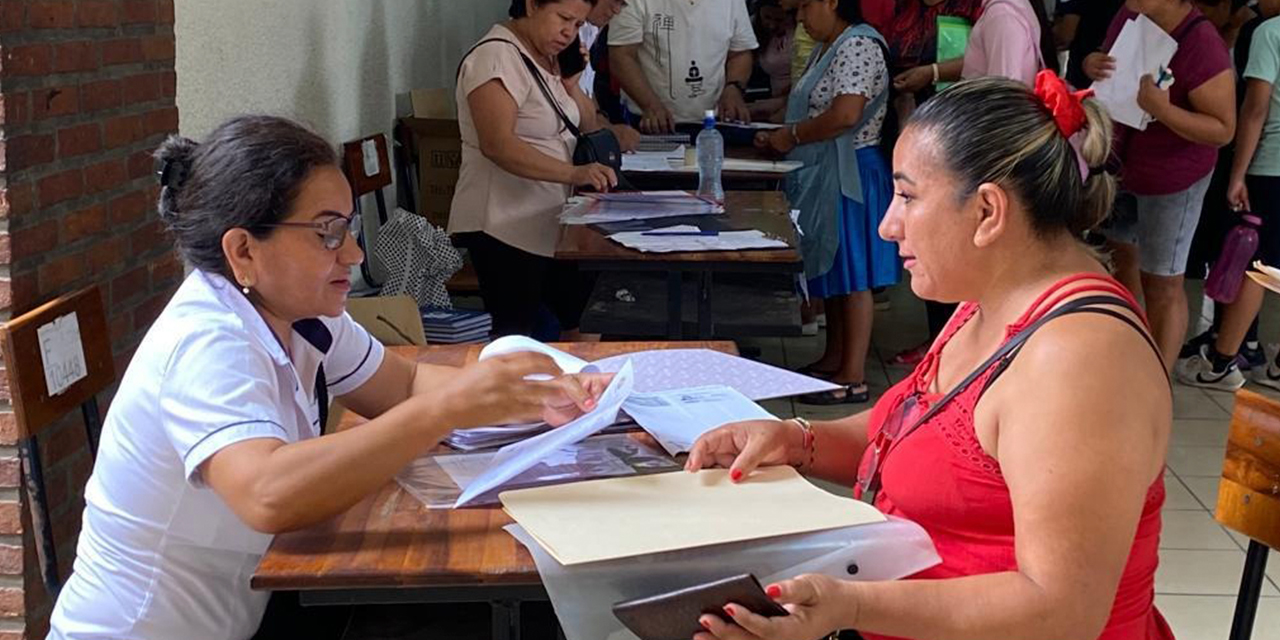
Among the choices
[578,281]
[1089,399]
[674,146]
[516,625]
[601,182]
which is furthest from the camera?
[674,146]

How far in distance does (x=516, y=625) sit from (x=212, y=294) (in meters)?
0.54

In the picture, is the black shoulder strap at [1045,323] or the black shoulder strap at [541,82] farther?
the black shoulder strap at [541,82]

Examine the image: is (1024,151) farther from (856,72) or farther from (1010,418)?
(856,72)

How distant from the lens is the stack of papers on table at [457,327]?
3869 mm

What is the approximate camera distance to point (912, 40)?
17.2 ft

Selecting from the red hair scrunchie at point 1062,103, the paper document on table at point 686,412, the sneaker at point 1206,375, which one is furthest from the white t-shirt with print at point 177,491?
the sneaker at point 1206,375

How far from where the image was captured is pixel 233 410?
58.5 inches

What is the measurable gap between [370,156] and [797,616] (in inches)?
136

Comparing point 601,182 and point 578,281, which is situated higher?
point 601,182

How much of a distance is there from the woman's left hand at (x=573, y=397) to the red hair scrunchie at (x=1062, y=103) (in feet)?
2.12

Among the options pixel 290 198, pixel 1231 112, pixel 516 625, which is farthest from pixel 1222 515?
pixel 1231 112

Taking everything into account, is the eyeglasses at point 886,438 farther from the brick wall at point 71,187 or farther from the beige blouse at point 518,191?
the beige blouse at point 518,191

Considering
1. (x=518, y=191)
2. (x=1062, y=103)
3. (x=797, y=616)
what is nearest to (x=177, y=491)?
(x=797, y=616)

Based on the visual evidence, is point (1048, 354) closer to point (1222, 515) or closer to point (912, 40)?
point (1222, 515)
